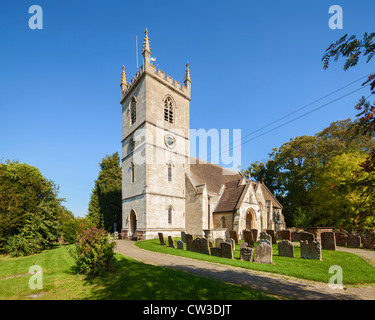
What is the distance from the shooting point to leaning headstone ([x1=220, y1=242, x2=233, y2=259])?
1091 cm

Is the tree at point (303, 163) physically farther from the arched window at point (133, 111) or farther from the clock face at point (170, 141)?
the arched window at point (133, 111)

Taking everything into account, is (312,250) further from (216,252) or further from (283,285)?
(283,285)

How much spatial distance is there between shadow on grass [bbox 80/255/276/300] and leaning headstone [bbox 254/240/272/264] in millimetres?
4553

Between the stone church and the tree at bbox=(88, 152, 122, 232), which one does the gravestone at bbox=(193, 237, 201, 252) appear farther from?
the tree at bbox=(88, 152, 122, 232)

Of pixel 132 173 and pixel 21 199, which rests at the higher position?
pixel 132 173

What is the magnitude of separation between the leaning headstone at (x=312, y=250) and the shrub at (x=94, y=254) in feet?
32.6

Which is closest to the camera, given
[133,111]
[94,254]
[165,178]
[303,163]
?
[94,254]

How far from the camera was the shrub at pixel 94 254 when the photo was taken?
7328mm

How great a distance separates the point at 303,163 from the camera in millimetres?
30953

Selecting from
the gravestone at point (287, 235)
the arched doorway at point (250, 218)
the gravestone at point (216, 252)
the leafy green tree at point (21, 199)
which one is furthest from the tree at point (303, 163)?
the leafy green tree at point (21, 199)

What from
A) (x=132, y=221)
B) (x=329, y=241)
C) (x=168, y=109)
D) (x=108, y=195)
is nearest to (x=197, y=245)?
(x=329, y=241)

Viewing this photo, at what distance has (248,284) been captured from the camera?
6.52m

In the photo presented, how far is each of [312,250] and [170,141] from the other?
17.2 meters
